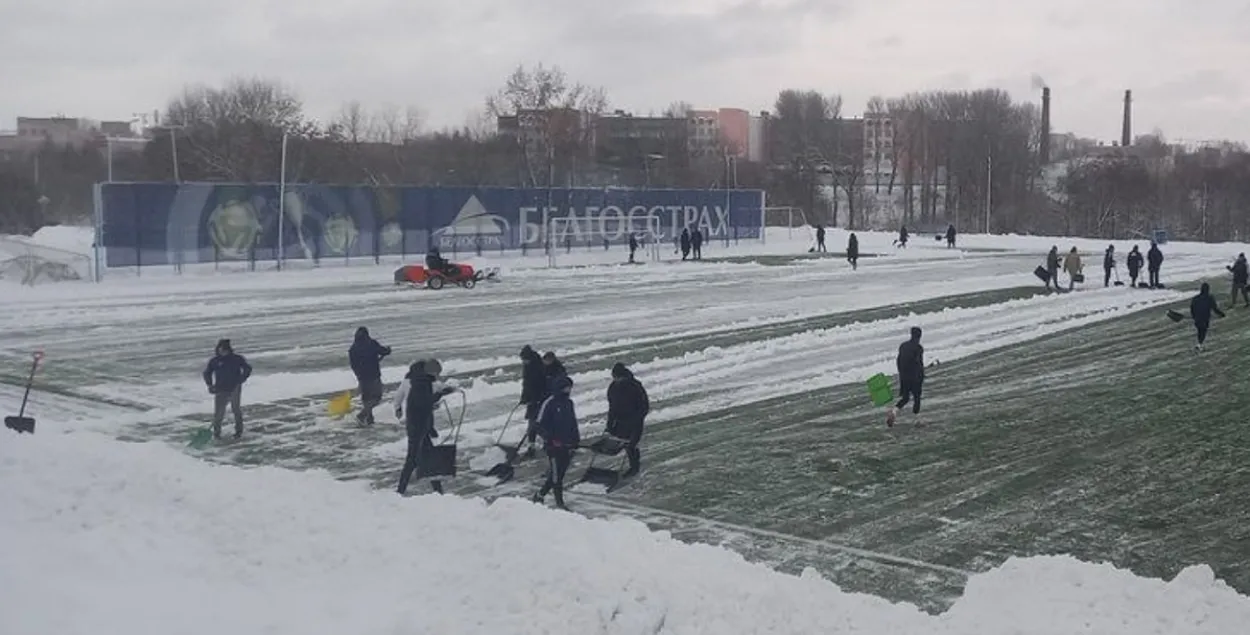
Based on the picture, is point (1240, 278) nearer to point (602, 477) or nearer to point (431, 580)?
point (602, 477)

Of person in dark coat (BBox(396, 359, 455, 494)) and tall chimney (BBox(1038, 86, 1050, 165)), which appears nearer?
person in dark coat (BBox(396, 359, 455, 494))

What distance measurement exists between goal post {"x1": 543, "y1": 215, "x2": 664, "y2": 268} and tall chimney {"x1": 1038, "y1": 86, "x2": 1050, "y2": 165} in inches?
3069

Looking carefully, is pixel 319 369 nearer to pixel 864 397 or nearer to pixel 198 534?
pixel 864 397

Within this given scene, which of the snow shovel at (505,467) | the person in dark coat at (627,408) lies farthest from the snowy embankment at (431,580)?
the person in dark coat at (627,408)

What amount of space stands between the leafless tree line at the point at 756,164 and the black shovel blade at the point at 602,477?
6018 cm

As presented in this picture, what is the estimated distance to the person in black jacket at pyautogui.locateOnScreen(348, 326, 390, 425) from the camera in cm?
1761

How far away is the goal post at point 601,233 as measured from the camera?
60625mm

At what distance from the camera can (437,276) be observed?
135 feet

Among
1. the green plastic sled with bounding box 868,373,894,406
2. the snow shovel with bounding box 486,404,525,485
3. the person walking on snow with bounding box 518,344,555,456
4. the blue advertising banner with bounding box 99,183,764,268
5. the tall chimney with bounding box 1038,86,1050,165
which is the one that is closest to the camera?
the snow shovel with bounding box 486,404,525,485

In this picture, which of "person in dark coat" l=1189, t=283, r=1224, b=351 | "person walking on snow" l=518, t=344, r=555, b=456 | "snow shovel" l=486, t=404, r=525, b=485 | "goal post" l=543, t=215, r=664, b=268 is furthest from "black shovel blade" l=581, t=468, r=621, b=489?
"goal post" l=543, t=215, r=664, b=268

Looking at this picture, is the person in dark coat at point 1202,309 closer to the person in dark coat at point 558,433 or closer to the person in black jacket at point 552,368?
the person in black jacket at point 552,368

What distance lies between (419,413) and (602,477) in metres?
2.15

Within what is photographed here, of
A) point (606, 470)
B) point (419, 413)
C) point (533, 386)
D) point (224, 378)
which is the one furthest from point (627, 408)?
point (224, 378)

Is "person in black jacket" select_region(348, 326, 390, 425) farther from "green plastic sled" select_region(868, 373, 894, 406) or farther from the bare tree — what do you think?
the bare tree
